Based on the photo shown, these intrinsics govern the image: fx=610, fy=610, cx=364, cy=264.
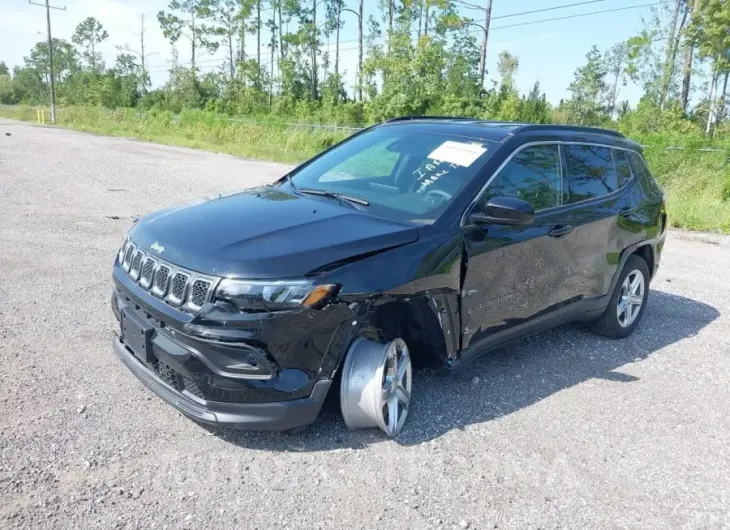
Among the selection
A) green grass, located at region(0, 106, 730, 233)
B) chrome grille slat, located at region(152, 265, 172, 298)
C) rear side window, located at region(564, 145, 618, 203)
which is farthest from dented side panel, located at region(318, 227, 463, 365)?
green grass, located at region(0, 106, 730, 233)

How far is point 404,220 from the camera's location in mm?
Answer: 3541

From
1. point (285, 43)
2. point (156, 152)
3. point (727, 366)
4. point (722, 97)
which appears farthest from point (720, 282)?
point (285, 43)

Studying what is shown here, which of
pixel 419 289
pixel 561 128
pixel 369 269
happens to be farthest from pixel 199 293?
pixel 561 128

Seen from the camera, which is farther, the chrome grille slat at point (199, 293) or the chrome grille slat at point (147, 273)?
the chrome grille slat at point (147, 273)

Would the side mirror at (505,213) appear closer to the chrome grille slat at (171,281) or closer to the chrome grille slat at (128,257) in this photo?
the chrome grille slat at (171,281)

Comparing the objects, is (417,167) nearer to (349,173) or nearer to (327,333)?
(349,173)

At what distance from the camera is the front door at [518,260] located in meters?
3.73

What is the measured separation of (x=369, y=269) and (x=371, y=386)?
2.00ft

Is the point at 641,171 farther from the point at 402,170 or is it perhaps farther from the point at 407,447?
the point at 407,447

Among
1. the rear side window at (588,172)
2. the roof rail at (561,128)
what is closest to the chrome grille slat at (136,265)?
the roof rail at (561,128)

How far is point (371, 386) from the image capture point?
318 centimetres

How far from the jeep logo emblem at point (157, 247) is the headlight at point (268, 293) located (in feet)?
1.72

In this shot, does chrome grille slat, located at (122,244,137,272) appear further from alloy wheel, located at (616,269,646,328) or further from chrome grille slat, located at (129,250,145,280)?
alloy wheel, located at (616,269,646,328)

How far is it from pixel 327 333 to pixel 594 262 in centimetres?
265
